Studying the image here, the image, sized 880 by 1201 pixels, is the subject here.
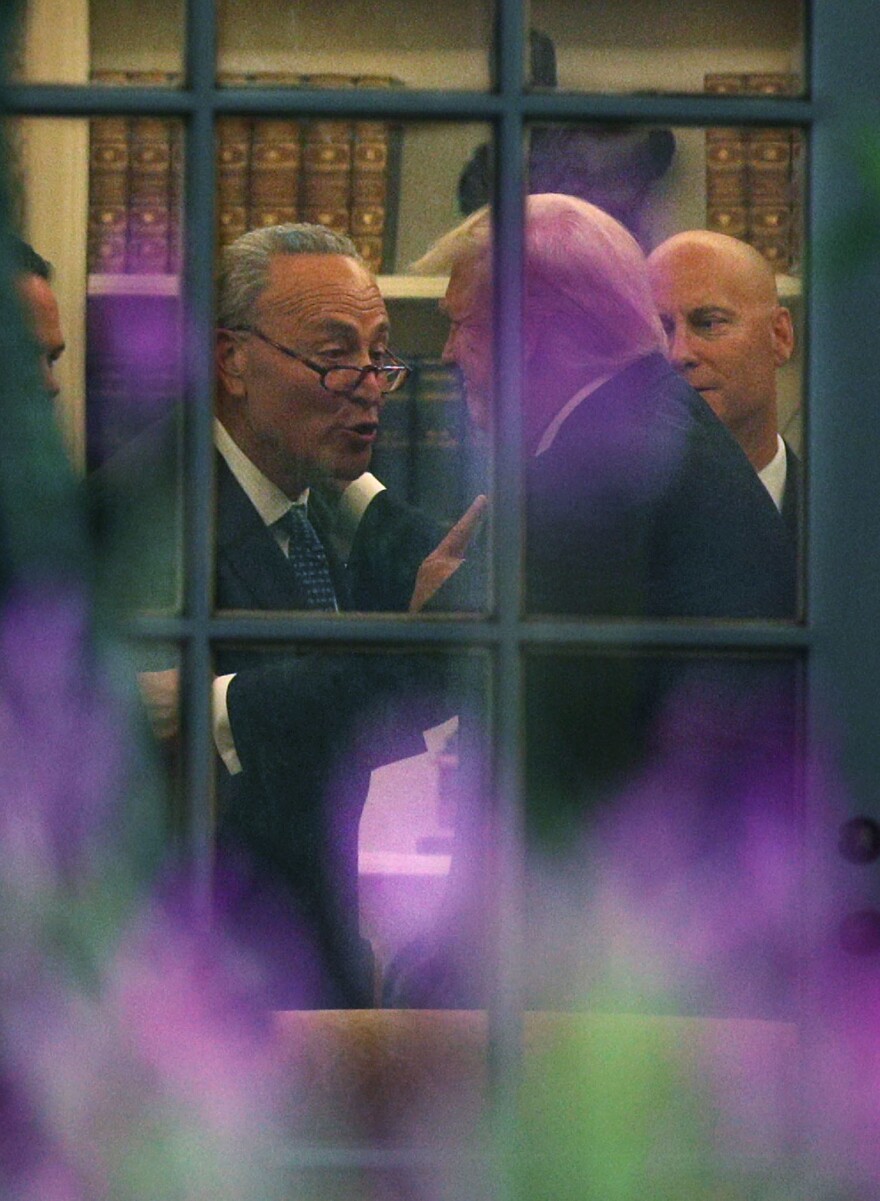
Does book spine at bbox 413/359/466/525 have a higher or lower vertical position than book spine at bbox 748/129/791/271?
lower

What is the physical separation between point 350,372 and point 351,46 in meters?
0.29

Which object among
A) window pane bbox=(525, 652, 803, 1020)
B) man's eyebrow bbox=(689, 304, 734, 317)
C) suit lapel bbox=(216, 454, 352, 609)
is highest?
man's eyebrow bbox=(689, 304, 734, 317)

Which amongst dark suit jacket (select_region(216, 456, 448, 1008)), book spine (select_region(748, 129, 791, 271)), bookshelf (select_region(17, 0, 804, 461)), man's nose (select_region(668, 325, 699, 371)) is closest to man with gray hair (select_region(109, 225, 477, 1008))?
dark suit jacket (select_region(216, 456, 448, 1008))

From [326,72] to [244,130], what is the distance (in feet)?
0.30

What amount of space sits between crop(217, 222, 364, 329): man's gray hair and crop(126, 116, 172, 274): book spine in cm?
6

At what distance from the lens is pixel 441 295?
5.51 feet

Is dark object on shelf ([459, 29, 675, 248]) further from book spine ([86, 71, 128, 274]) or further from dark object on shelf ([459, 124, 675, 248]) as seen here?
book spine ([86, 71, 128, 274])

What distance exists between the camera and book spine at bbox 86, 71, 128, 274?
1.63m

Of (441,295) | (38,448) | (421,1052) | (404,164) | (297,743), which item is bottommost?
(421,1052)

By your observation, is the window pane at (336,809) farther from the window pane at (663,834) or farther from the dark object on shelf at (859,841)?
the dark object on shelf at (859,841)

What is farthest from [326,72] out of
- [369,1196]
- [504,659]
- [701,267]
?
[369,1196]

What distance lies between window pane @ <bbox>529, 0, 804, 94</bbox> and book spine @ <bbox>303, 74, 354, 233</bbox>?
0.62ft

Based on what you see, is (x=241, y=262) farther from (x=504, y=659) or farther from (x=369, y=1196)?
(x=369, y=1196)

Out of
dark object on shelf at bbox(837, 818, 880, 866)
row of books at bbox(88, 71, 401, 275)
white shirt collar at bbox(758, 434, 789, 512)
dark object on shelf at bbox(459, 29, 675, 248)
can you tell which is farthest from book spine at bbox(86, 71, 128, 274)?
dark object on shelf at bbox(837, 818, 880, 866)
